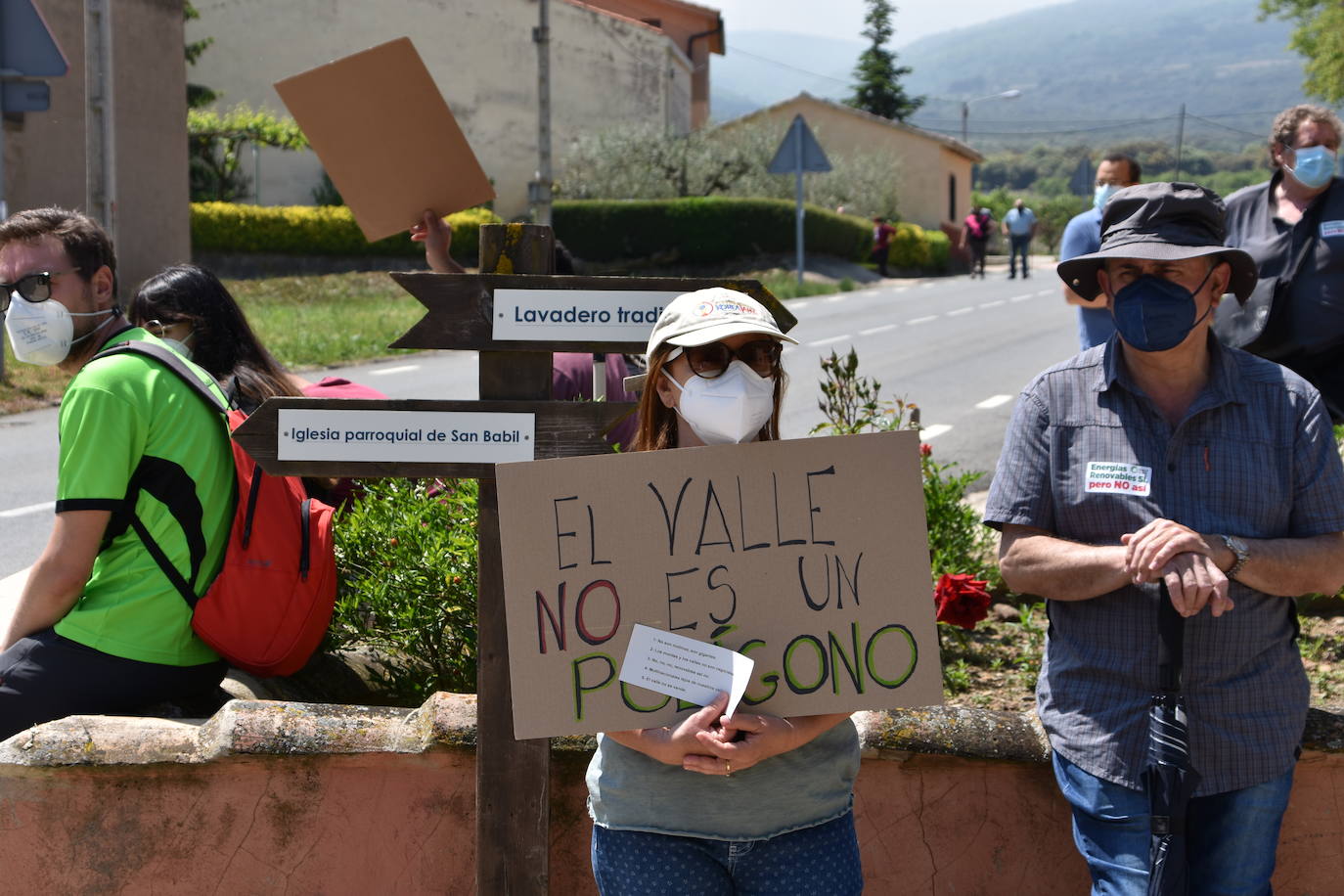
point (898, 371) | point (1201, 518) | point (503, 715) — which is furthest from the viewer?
point (898, 371)

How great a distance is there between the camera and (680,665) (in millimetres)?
2340

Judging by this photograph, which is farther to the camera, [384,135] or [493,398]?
[384,135]

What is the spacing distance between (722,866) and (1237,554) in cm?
112

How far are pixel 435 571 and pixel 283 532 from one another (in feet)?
1.50

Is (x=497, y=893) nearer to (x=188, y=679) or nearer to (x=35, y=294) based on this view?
(x=188, y=679)

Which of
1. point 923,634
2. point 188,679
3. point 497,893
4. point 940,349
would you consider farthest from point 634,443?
point 940,349

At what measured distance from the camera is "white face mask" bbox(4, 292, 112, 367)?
358cm

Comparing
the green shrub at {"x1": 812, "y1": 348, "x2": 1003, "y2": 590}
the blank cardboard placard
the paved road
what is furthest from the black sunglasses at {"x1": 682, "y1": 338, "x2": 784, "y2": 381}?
the paved road

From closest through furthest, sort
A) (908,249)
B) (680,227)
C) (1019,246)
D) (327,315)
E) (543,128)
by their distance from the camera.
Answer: (327,315), (543,128), (680,227), (1019,246), (908,249)

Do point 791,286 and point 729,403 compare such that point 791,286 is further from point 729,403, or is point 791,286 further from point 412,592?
point 729,403

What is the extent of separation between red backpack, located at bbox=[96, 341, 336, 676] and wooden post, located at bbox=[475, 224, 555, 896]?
0.74 m

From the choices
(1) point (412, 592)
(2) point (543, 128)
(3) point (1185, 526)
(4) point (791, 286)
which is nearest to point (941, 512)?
(1) point (412, 592)

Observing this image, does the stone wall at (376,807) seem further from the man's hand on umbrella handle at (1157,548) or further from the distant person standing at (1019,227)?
the distant person standing at (1019,227)

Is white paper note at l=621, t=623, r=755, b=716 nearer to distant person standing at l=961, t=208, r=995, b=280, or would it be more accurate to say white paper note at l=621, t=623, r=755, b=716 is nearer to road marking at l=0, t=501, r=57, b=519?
road marking at l=0, t=501, r=57, b=519
